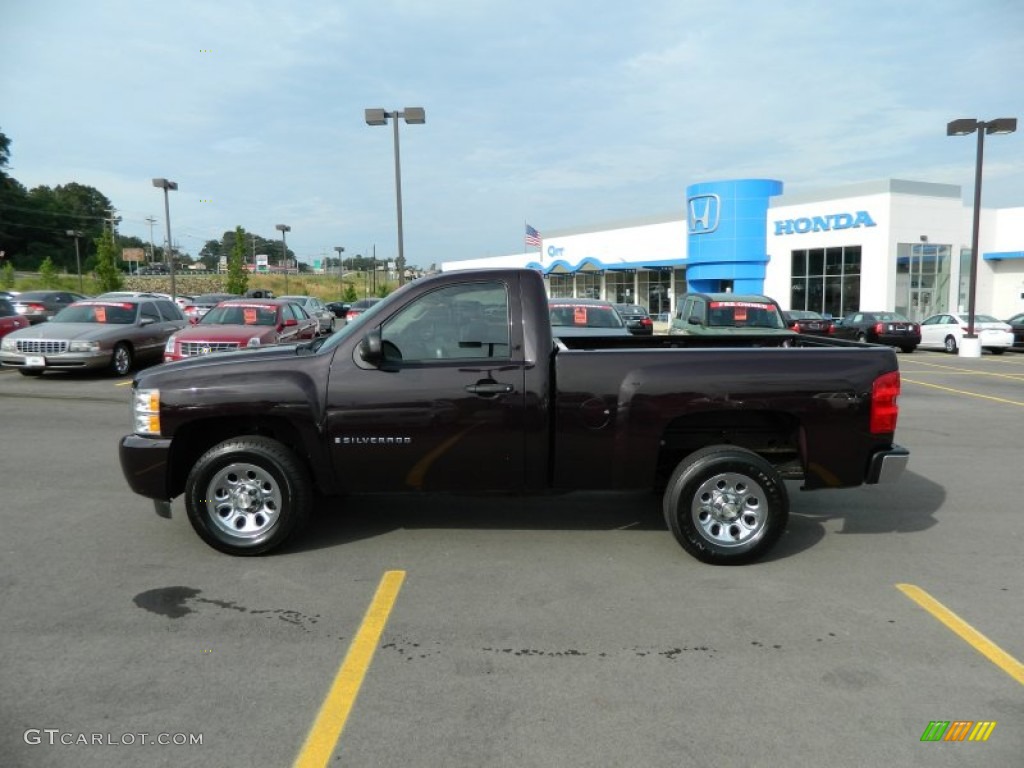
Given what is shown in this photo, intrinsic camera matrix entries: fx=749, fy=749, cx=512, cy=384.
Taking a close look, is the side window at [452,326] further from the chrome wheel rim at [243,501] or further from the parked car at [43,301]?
the parked car at [43,301]

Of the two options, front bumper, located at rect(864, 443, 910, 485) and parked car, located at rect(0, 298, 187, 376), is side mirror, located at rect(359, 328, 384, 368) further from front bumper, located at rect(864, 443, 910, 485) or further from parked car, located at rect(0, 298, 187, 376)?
parked car, located at rect(0, 298, 187, 376)

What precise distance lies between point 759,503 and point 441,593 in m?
2.17

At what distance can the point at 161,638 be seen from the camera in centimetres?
389

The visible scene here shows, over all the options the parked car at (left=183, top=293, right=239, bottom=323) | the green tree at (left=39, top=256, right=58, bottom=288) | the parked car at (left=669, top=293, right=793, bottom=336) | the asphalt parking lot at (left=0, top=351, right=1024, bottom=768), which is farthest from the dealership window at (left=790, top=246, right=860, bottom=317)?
the green tree at (left=39, top=256, right=58, bottom=288)

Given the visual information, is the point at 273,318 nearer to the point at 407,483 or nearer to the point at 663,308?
the point at 407,483

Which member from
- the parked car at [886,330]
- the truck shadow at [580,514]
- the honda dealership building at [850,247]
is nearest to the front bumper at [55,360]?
the truck shadow at [580,514]

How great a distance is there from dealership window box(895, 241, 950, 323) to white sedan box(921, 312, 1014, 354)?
26.2 ft

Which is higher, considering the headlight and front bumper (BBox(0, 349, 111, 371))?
the headlight

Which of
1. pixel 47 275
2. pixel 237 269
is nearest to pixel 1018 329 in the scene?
pixel 237 269

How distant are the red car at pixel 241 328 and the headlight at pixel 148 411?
7304 millimetres

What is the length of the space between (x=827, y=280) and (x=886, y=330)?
41.8 feet

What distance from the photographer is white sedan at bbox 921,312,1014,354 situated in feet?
79.4

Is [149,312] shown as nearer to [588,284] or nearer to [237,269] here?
[237,269]

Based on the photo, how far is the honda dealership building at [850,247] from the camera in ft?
112
